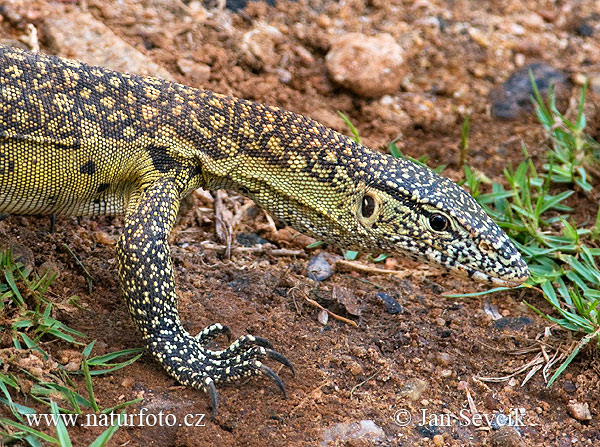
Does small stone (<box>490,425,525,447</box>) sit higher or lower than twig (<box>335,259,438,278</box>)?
higher

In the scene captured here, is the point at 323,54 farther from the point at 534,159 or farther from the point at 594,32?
the point at 594,32

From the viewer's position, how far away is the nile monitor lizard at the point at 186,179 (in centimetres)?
552

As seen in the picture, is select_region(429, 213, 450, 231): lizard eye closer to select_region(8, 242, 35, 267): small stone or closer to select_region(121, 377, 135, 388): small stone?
select_region(121, 377, 135, 388): small stone

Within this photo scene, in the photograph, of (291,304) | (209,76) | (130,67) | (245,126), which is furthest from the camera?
(209,76)

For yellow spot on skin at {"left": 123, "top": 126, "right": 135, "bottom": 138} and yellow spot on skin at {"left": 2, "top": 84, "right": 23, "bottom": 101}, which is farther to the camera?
yellow spot on skin at {"left": 123, "top": 126, "right": 135, "bottom": 138}

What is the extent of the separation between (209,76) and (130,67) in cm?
101

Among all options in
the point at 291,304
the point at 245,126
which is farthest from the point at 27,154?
the point at 291,304

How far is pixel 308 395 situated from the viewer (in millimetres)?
5422

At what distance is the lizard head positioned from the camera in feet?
19.1

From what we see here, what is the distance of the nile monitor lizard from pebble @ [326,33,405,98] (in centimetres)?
295

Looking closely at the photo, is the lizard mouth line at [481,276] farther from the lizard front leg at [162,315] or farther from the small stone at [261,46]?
the small stone at [261,46]

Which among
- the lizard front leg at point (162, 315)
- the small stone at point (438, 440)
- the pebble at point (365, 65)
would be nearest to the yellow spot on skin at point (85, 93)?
the lizard front leg at point (162, 315)

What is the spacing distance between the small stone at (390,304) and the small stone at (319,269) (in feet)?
1.89

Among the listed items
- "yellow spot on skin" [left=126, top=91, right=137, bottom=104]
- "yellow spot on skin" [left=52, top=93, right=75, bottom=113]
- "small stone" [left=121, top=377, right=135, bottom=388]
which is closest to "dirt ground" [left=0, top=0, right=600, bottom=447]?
"small stone" [left=121, top=377, right=135, bottom=388]
